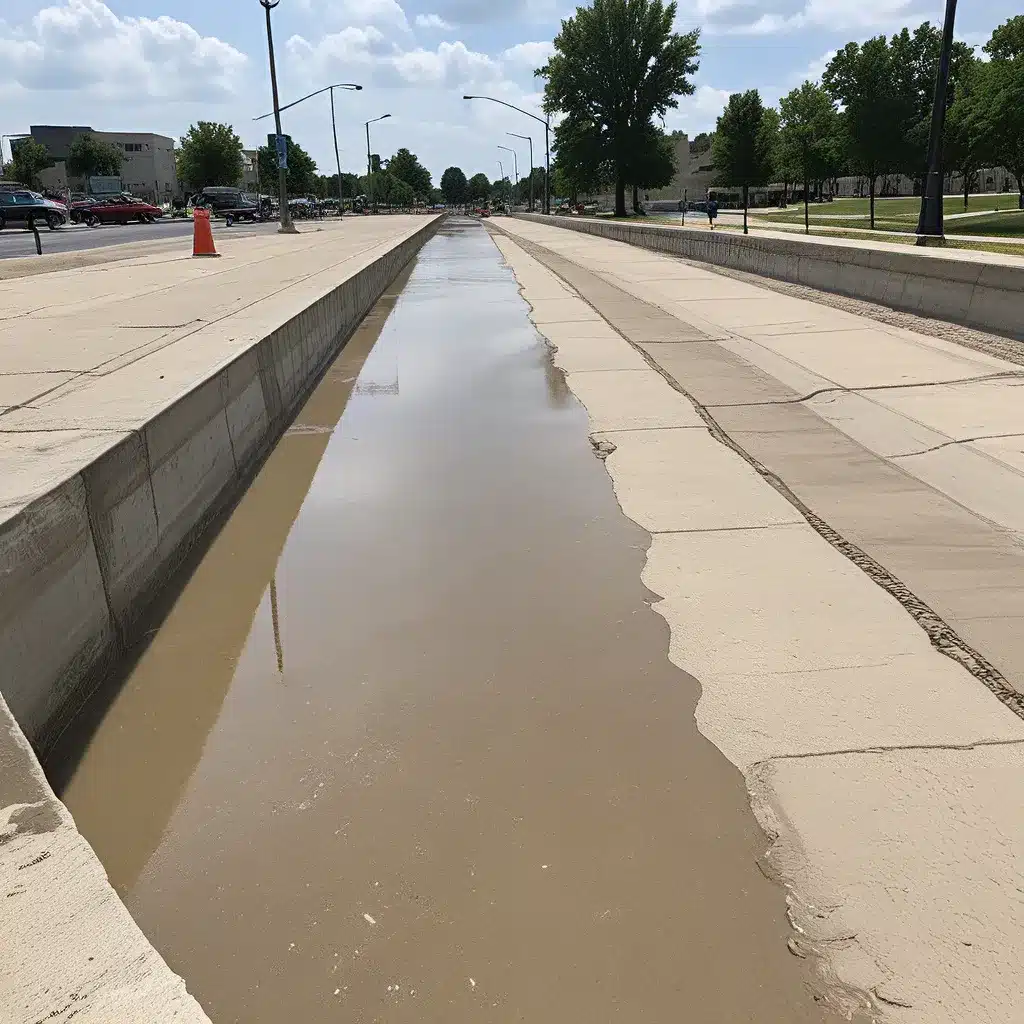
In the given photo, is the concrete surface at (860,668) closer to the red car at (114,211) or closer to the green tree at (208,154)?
the red car at (114,211)

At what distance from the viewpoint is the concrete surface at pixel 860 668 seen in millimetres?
2393

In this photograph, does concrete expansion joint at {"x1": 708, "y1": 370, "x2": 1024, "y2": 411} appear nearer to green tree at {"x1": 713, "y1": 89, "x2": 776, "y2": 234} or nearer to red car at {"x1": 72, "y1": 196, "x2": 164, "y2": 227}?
red car at {"x1": 72, "y1": 196, "x2": 164, "y2": 227}

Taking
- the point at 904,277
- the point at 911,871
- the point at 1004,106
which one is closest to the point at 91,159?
the point at 1004,106

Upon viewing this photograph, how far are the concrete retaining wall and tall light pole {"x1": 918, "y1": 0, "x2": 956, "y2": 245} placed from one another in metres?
14.5

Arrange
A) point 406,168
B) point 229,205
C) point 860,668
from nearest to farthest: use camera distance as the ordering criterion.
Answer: point 860,668 < point 229,205 < point 406,168

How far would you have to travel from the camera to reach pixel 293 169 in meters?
109

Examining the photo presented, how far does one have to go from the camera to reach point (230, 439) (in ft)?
22.0

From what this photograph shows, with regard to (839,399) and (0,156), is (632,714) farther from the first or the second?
(0,156)

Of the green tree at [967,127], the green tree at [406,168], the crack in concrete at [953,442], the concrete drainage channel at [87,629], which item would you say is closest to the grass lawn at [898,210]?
the green tree at [967,127]

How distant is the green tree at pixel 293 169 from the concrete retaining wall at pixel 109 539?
10230 cm

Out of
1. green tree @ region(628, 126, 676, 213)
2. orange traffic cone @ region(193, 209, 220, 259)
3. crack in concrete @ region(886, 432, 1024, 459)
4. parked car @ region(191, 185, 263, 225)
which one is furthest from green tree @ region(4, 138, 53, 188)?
crack in concrete @ region(886, 432, 1024, 459)

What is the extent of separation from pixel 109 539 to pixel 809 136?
5078 cm

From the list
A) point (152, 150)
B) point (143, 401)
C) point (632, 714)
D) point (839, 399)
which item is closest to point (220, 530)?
point (143, 401)

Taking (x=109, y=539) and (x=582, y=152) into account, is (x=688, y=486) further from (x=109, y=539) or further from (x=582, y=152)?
(x=582, y=152)
